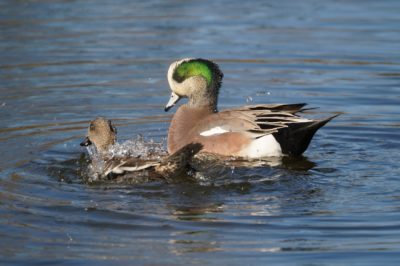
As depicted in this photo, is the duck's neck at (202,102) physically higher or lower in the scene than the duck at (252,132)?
higher

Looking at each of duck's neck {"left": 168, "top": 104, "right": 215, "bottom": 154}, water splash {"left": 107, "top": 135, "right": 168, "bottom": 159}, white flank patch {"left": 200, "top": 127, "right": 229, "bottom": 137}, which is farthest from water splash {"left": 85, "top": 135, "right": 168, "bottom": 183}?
white flank patch {"left": 200, "top": 127, "right": 229, "bottom": 137}

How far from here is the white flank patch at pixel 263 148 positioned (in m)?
8.39

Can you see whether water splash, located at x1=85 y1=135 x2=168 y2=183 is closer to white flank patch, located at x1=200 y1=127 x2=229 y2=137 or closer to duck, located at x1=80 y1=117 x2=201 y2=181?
duck, located at x1=80 y1=117 x2=201 y2=181

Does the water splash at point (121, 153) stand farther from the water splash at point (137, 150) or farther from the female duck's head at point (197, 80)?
the female duck's head at point (197, 80)

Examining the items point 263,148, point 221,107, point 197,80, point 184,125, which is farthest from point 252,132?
point 221,107

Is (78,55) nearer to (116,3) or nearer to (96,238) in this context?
(116,3)

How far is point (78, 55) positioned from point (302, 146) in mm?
4534

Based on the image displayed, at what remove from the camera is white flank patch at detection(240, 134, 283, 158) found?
8.39 meters

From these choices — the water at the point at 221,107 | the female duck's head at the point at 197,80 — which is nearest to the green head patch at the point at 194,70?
the female duck's head at the point at 197,80

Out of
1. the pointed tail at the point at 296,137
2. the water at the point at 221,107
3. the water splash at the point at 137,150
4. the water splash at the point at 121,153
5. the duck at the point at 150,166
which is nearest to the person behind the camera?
the water at the point at 221,107

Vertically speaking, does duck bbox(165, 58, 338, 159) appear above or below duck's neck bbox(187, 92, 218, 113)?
below

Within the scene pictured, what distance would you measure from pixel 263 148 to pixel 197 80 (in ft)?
3.21

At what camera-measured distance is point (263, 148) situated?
27.6 ft

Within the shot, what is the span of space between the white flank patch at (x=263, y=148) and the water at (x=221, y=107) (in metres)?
0.28
